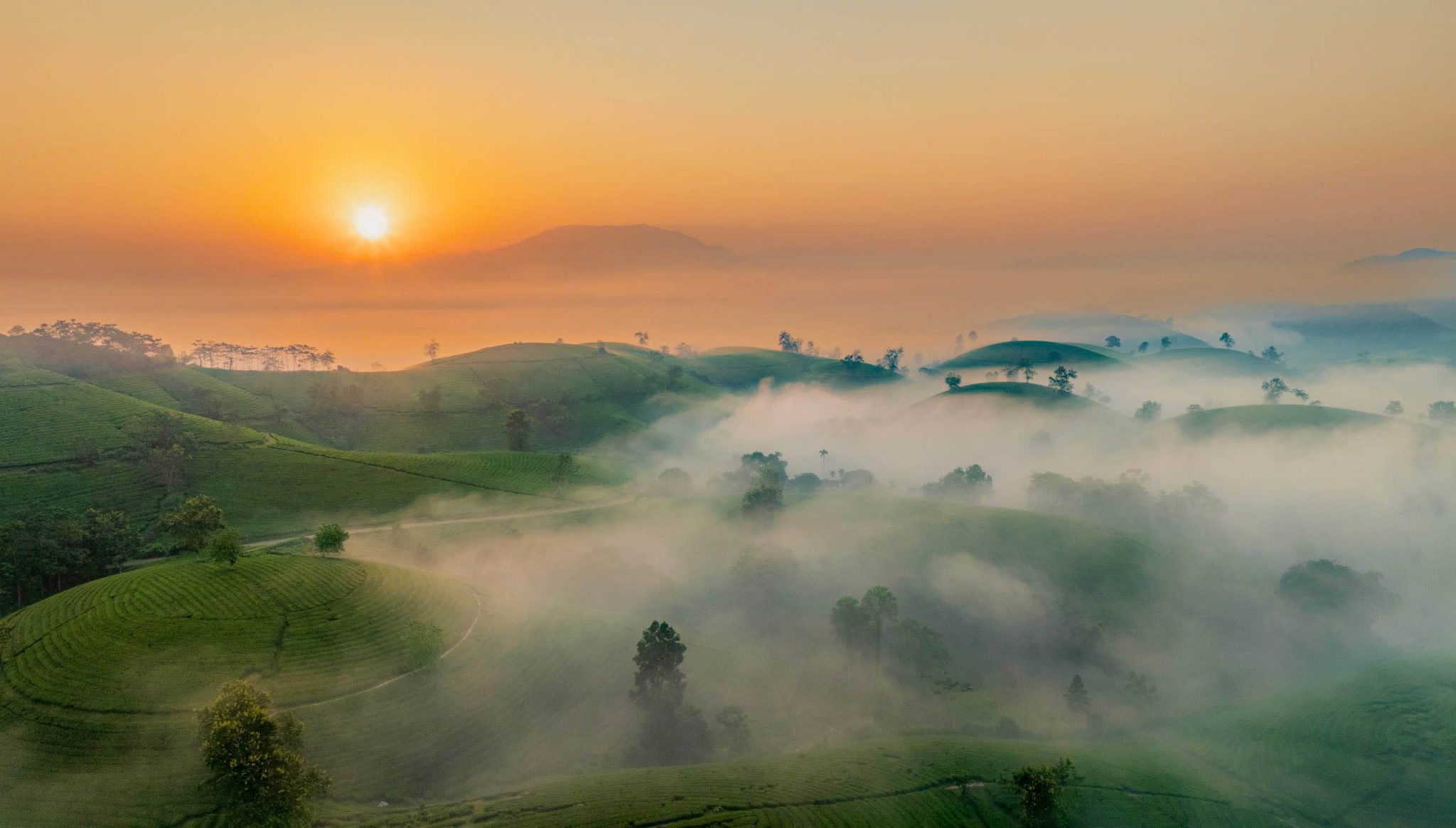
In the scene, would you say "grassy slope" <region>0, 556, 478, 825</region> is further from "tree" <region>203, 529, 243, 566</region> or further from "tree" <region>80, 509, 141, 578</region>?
"tree" <region>80, 509, 141, 578</region>

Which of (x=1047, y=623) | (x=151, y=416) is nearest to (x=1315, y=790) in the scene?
(x=1047, y=623)

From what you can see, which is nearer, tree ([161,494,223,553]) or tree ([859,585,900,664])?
tree ([161,494,223,553])

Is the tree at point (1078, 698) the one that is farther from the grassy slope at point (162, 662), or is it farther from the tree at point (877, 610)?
the grassy slope at point (162, 662)

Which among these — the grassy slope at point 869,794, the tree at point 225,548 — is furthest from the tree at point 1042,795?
the tree at point 225,548

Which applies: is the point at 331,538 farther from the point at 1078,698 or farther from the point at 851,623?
the point at 1078,698

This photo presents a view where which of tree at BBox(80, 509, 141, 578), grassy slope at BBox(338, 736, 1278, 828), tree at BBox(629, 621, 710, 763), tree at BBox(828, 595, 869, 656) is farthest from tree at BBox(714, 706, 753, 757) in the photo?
tree at BBox(80, 509, 141, 578)

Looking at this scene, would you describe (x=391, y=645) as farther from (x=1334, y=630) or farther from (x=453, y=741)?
(x=1334, y=630)
